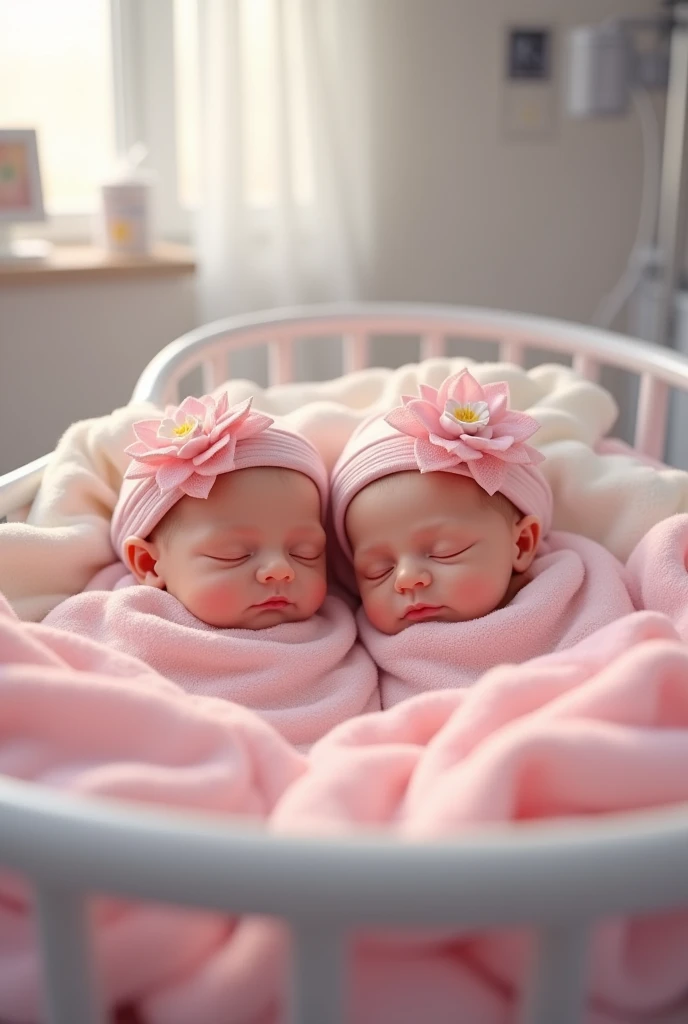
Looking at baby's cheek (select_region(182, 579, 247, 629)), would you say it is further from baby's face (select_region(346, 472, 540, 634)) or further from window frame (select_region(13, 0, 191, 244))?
window frame (select_region(13, 0, 191, 244))

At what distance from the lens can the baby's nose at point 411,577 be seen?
1.03 m

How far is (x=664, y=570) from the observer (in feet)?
3.49

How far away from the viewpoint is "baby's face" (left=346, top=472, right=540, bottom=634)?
1.03 metres

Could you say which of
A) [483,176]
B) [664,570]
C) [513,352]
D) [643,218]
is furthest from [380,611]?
[643,218]

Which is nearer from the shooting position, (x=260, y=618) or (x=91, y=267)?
(x=260, y=618)

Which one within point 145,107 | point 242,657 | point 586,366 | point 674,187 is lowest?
point 242,657

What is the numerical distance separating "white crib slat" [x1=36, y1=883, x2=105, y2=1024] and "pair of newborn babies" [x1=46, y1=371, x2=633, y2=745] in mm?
431

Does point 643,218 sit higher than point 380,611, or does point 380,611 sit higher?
point 643,218

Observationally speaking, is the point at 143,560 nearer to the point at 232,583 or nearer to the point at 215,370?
the point at 232,583

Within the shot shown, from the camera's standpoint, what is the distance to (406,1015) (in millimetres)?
604

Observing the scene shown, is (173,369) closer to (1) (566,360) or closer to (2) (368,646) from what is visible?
(2) (368,646)

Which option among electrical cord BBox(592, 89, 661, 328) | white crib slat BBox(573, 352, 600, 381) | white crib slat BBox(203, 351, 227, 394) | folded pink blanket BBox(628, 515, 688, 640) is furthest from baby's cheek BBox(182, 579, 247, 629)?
electrical cord BBox(592, 89, 661, 328)

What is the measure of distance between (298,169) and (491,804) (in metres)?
1.84

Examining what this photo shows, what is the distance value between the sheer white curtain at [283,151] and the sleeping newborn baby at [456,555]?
3.84 feet
